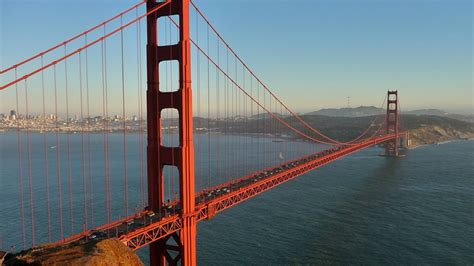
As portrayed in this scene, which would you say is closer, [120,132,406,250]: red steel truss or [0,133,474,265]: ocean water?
[120,132,406,250]: red steel truss

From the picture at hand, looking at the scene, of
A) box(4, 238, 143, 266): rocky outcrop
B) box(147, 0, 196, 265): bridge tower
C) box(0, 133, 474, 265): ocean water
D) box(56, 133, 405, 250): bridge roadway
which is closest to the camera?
box(4, 238, 143, 266): rocky outcrop

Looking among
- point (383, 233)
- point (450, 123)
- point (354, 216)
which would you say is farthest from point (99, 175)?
point (450, 123)

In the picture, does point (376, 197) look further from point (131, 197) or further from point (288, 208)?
point (131, 197)

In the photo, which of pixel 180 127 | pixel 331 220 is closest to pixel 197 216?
pixel 180 127

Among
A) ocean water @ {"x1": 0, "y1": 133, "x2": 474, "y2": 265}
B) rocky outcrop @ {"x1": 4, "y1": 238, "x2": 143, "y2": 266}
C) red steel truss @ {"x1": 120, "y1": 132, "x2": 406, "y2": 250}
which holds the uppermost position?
rocky outcrop @ {"x1": 4, "y1": 238, "x2": 143, "y2": 266}

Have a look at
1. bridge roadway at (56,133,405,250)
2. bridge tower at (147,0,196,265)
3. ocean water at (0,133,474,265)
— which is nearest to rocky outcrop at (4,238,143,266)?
bridge roadway at (56,133,405,250)

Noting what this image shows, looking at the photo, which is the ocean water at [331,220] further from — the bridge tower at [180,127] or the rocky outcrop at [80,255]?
the rocky outcrop at [80,255]

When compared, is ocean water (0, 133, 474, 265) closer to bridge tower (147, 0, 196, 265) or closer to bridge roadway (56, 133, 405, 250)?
bridge roadway (56, 133, 405, 250)

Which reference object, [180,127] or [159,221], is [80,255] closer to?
[159,221]

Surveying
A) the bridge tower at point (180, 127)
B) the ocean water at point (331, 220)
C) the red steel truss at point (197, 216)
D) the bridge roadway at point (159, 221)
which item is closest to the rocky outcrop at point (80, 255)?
the bridge roadway at point (159, 221)
